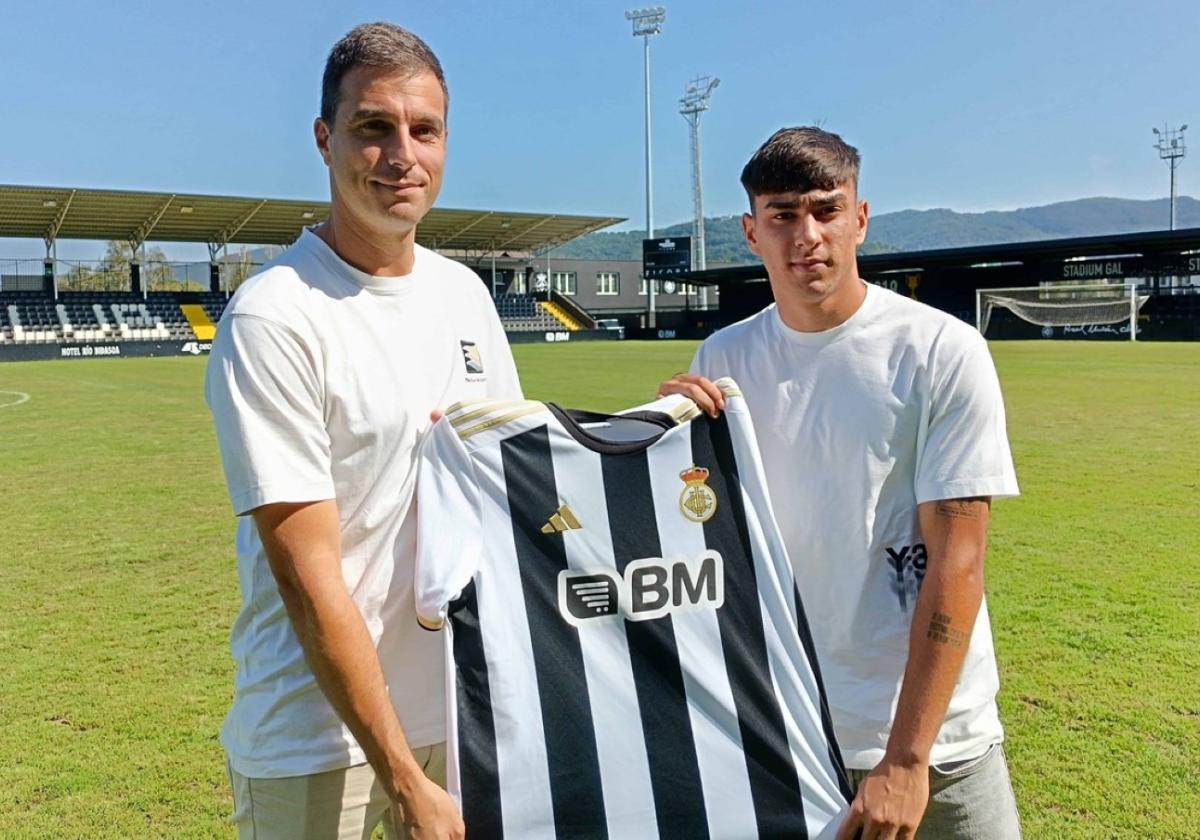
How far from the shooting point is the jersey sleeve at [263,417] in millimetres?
1717

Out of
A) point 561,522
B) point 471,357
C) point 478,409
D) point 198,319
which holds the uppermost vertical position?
point 198,319

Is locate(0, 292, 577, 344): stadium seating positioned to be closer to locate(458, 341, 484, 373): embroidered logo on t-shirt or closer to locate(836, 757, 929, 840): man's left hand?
locate(458, 341, 484, 373): embroidered logo on t-shirt

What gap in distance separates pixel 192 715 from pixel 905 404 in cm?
353

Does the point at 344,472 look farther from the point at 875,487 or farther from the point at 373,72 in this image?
the point at 875,487

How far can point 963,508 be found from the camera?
192 centimetres

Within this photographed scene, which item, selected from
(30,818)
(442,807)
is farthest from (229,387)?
(30,818)

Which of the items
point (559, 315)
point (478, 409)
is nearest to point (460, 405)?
point (478, 409)

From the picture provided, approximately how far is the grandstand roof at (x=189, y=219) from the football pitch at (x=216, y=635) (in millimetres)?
35029

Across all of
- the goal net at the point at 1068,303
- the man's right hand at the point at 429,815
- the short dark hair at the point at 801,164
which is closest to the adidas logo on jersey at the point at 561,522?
the man's right hand at the point at 429,815

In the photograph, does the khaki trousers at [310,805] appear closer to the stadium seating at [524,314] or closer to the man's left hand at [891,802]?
the man's left hand at [891,802]

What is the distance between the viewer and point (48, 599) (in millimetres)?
5992

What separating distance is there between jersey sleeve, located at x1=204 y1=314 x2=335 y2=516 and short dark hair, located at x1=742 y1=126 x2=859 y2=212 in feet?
3.34

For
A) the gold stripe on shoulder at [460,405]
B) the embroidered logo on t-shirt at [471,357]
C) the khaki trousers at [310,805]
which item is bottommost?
the khaki trousers at [310,805]

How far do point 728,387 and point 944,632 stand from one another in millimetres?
637
